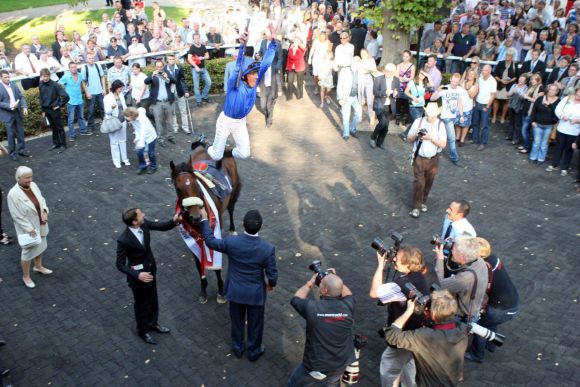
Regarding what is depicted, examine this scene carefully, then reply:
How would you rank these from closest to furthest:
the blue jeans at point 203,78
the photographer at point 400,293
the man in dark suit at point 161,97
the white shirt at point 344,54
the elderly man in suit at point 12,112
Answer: the photographer at point 400,293 < the elderly man in suit at point 12,112 < the man in dark suit at point 161,97 < the white shirt at point 344,54 < the blue jeans at point 203,78

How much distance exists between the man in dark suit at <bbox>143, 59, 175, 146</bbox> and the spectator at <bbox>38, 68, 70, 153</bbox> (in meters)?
1.93

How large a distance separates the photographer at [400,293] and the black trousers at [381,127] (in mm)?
7253

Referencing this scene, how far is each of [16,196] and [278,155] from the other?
6.19 metres

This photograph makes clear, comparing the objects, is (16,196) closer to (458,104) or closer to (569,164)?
(458,104)

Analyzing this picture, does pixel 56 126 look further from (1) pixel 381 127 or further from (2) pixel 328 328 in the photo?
(2) pixel 328 328

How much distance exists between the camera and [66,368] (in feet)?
21.7

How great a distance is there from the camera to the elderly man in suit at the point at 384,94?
1267cm

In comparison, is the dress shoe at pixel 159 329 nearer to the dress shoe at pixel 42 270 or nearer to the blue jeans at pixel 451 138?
the dress shoe at pixel 42 270

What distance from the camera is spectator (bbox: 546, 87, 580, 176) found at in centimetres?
1127

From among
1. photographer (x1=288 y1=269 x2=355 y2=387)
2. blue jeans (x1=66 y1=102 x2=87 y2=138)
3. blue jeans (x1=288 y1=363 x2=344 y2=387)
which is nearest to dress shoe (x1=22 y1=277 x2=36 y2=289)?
blue jeans (x1=288 y1=363 x2=344 y2=387)

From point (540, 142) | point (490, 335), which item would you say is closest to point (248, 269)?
point (490, 335)

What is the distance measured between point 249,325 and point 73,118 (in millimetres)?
8896

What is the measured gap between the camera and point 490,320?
251 inches

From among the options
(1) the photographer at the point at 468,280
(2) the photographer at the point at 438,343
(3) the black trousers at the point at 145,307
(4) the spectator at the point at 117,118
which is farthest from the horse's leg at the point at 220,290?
(4) the spectator at the point at 117,118
